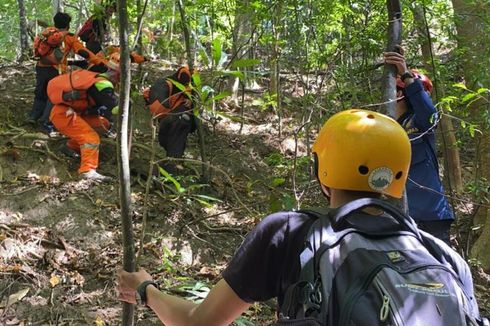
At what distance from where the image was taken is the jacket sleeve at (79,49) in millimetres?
6272

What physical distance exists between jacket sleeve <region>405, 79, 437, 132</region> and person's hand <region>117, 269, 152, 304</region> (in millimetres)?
2219

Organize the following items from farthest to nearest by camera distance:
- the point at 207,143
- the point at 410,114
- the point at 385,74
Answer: the point at 207,143, the point at 410,114, the point at 385,74

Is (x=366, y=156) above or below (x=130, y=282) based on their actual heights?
above

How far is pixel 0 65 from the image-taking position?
30.3 ft

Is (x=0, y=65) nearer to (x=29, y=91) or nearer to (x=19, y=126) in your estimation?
(x=29, y=91)

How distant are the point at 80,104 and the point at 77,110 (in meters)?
0.08

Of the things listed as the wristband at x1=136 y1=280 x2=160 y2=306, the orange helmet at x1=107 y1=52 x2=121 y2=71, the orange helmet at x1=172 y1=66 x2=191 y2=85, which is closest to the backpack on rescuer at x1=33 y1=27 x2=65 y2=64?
the orange helmet at x1=107 y1=52 x2=121 y2=71

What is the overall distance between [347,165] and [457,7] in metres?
5.60

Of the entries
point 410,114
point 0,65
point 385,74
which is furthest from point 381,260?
point 0,65

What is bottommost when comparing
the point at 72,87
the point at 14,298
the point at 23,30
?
the point at 14,298

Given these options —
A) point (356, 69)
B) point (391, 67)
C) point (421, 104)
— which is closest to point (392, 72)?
point (391, 67)

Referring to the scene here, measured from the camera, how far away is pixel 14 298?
3.96m

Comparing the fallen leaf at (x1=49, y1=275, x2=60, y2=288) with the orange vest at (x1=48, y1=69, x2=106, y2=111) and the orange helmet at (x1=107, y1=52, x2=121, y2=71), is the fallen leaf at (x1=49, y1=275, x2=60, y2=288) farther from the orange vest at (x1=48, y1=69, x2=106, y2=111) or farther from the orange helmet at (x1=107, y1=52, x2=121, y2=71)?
the orange vest at (x1=48, y1=69, x2=106, y2=111)

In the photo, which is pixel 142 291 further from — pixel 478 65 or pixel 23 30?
pixel 23 30
